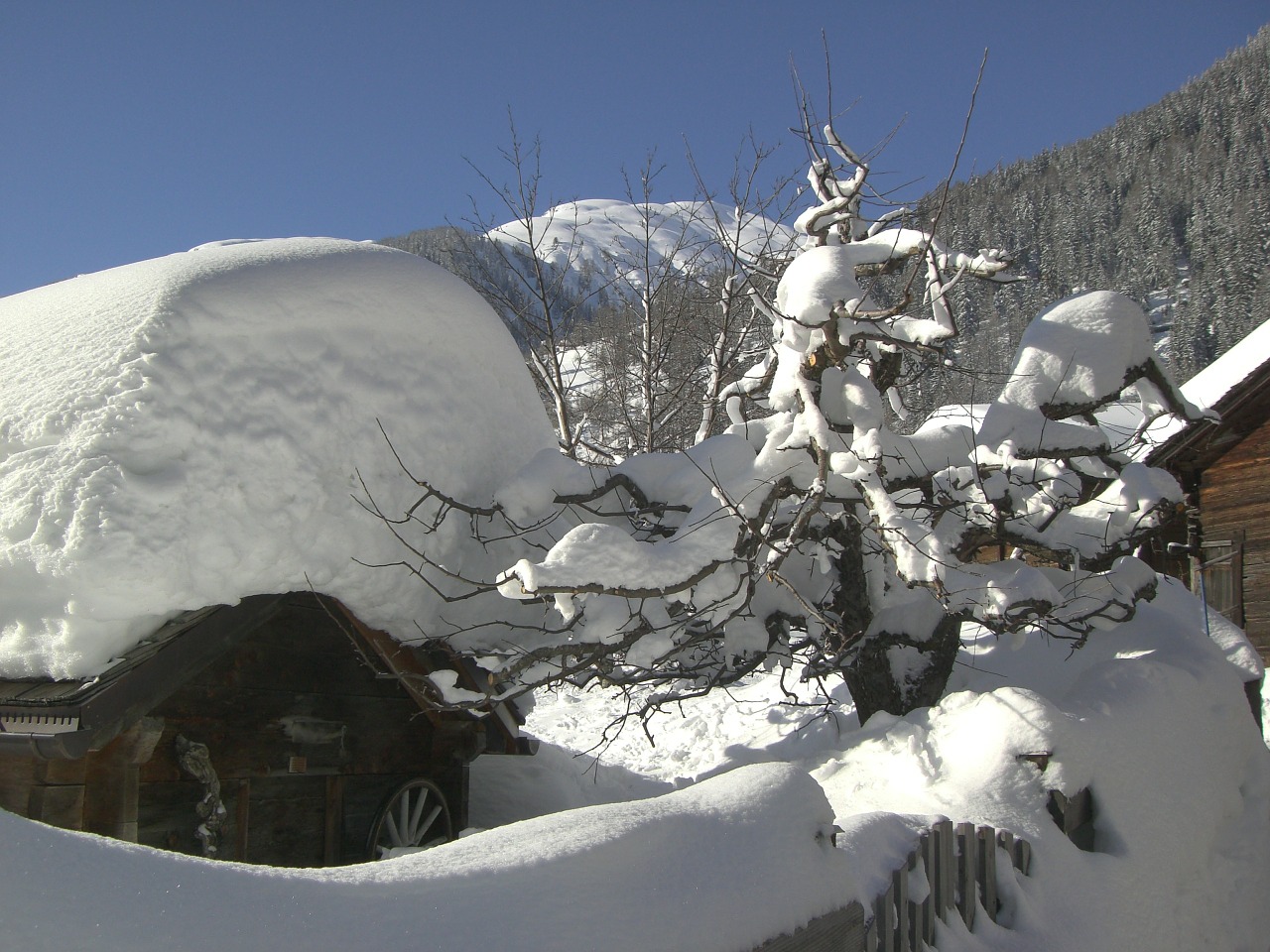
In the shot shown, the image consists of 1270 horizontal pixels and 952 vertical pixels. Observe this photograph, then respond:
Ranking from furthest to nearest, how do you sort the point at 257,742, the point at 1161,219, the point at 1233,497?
the point at 1161,219 < the point at 1233,497 < the point at 257,742

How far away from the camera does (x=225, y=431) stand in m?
5.09

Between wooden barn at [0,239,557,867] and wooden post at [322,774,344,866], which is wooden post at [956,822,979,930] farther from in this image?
wooden post at [322,774,344,866]

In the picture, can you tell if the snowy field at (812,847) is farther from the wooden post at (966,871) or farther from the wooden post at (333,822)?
the wooden post at (333,822)

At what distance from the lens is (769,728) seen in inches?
515

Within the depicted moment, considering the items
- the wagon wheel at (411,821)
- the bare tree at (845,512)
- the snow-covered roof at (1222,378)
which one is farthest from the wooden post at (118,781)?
the snow-covered roof at (1222,378)

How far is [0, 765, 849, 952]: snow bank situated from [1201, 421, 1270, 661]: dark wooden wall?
15186mm

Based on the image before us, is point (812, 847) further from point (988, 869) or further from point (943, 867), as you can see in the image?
point (988, 869)

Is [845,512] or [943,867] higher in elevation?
[845,512]

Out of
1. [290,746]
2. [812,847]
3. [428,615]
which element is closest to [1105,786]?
[812,847]

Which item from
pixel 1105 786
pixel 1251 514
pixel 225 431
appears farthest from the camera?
pixel 1251 514

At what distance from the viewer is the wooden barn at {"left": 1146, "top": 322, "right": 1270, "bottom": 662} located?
1498cm

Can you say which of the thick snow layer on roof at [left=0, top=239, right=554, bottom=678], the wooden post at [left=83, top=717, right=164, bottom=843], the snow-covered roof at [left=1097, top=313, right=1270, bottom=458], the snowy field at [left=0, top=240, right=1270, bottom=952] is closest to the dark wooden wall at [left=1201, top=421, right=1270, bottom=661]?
the snow-covered roof at [left=1097, top=313, right=1270, bottom=458]

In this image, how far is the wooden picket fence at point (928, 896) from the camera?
10.8 feet

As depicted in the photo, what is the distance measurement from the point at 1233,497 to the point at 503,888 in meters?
17.0
